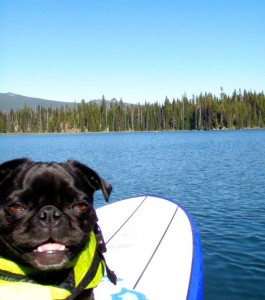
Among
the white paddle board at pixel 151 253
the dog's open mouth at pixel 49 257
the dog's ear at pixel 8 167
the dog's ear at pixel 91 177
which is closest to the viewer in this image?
the dog's open mouth at pixel 49 257

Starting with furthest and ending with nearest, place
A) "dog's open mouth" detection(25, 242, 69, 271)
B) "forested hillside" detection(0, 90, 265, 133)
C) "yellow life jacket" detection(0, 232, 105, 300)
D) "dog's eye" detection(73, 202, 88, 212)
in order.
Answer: "forested hillside" detection(0, 90, 265, 133) → "dog's eye" detection(73, 202, 88, 212) → "yellow life jacket" detection(0, 232, 105, 300) → "dog's open mouth" detection(25, 242, 69, 271)

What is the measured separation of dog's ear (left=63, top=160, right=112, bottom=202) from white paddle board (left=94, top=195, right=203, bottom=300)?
7.65 ft

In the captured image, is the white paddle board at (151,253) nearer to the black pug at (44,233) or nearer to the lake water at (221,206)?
the lake water at (221,206)

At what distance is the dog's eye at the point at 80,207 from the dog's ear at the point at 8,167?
63 cm

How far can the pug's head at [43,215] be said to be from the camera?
2.86 m

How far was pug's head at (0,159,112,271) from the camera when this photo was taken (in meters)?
2.86

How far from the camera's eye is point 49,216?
2893 mm

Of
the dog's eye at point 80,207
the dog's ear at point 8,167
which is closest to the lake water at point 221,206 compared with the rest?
the dog's eye at point 80,207

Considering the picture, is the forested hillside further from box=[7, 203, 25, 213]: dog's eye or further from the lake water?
box=[7, 203, 25, 213]: dog's eye

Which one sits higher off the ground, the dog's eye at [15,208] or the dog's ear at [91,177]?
the dog's ear at [91,177]

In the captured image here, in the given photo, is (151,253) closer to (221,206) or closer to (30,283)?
(30,283)

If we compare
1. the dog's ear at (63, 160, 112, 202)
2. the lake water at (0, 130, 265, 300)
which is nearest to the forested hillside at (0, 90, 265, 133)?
the lake water at (0, 130, 265, 300)

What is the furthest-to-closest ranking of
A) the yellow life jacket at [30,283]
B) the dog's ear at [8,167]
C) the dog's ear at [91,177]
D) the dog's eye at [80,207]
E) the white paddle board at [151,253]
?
the white paddle board at [151,253] < the dog's ear at [91,177] < the dog's ear at [8,167] < the dog's eye at [80,207] < the yellow life jacket at [30,283]

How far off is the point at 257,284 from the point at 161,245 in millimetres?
2898
